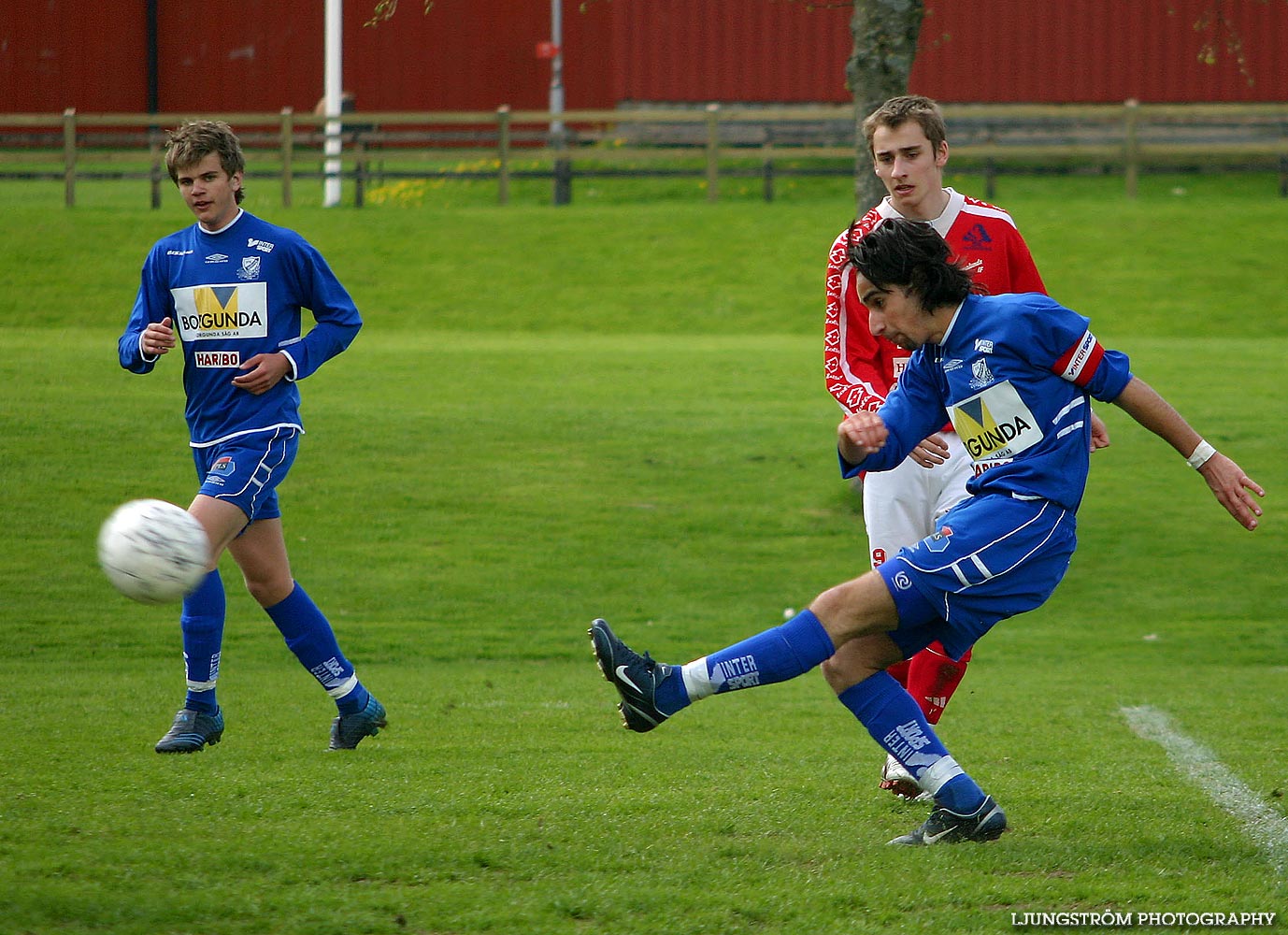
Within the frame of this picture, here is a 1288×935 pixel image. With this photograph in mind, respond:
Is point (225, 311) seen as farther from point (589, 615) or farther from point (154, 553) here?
point (589, 615)

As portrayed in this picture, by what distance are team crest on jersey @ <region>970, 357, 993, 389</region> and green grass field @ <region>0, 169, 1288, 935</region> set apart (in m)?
1.34

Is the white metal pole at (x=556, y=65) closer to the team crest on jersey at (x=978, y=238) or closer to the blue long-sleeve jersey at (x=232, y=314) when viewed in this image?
the blue long-sleeve jersey at (x=232, y=314)

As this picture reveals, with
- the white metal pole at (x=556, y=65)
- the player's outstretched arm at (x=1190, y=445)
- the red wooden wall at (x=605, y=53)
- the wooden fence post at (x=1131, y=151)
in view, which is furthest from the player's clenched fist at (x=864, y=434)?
the white metal pole at (x=556, y=65)

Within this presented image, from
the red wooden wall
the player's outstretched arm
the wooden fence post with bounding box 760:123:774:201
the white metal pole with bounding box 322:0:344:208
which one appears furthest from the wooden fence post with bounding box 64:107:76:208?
the player's outstretched arm

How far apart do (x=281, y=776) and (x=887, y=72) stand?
8.50 meters

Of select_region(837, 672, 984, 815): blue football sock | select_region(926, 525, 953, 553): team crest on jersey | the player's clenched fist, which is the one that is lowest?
select_region(837, 672, 984, 815): blue football sock

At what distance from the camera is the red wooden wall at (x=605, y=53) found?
30.0 m

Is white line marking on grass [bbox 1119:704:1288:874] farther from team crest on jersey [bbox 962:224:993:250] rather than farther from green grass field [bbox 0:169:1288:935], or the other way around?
team crest on jersey [bbox 962:224:993:250]

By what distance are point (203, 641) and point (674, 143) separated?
81.4ft

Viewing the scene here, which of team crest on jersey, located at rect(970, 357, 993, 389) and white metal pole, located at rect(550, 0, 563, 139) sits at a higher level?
white metal pole, located at rect(550, 0, 563, 139)

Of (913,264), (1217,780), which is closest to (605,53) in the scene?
(1217,780)

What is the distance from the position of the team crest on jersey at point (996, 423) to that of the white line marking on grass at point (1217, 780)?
137cm

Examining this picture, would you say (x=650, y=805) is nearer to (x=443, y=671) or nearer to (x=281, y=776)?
(x=281, y=776)

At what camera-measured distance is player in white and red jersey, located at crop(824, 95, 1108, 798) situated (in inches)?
195
